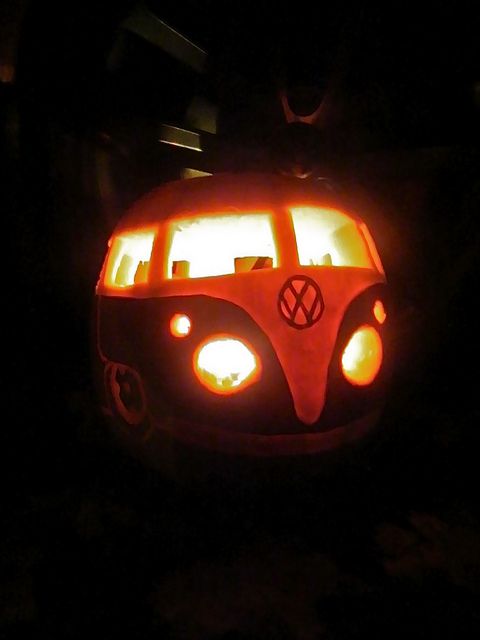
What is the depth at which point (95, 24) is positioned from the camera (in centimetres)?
195

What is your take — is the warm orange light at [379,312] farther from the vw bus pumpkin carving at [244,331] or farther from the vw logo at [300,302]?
the vw logo at [300,302]

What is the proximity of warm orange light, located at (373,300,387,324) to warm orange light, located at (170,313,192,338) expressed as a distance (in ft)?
1.55

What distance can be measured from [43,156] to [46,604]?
4.67 feet

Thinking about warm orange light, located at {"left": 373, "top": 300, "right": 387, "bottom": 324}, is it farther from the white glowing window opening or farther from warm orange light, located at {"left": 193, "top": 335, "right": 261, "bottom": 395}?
warm orange light, located at {"left": 193, "top": 335, "right": 261, "bottom": 395}

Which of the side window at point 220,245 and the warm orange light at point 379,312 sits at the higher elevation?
the side window at point 220,245

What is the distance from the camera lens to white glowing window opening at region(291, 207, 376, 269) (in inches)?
62.9

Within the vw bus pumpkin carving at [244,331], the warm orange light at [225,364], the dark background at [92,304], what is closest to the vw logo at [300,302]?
the vw bus pumpkin carving at [244,331]

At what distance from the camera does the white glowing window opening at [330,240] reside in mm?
1598

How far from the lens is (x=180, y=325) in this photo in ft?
4.59

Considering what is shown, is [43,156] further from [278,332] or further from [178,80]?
[278,332]

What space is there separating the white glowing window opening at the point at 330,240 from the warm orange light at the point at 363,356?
195mm

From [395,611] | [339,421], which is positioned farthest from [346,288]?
[395,611]

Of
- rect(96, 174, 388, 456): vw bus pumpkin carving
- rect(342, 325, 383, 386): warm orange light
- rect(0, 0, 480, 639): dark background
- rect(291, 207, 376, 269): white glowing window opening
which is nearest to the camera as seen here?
rect(0, 0, 480, 639): dark background

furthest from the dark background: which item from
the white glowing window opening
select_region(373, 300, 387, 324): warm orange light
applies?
the white glowing window opening
